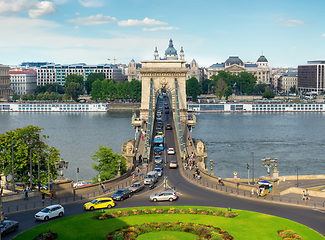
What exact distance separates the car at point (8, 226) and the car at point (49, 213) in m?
2.80

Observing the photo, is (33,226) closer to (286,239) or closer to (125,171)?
(286,239)

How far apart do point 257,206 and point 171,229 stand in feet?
35.6

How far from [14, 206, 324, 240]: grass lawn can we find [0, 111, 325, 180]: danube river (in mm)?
38368

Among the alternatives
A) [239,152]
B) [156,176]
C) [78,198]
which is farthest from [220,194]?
[239,152]

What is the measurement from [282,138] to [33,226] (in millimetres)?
96546

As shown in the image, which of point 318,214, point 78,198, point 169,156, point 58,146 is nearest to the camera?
point 318,214

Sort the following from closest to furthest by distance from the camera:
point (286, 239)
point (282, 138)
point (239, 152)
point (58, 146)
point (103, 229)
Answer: point (286, 239), point (103, 229), point (239, 152), point (58, 146), point (282, 138)

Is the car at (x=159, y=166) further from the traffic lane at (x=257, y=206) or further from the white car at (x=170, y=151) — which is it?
the traffic lane at (x=257, y=206)

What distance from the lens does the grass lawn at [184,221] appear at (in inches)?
1364

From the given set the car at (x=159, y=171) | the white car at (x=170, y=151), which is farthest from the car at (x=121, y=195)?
the white car at (x=170, y=151)

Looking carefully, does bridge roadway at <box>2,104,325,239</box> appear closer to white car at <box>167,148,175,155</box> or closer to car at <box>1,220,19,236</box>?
car at <box>1,220,19,236</box>

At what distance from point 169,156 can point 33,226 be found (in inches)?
1414

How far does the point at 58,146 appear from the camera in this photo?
108 meters

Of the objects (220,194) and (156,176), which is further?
(156,176)
